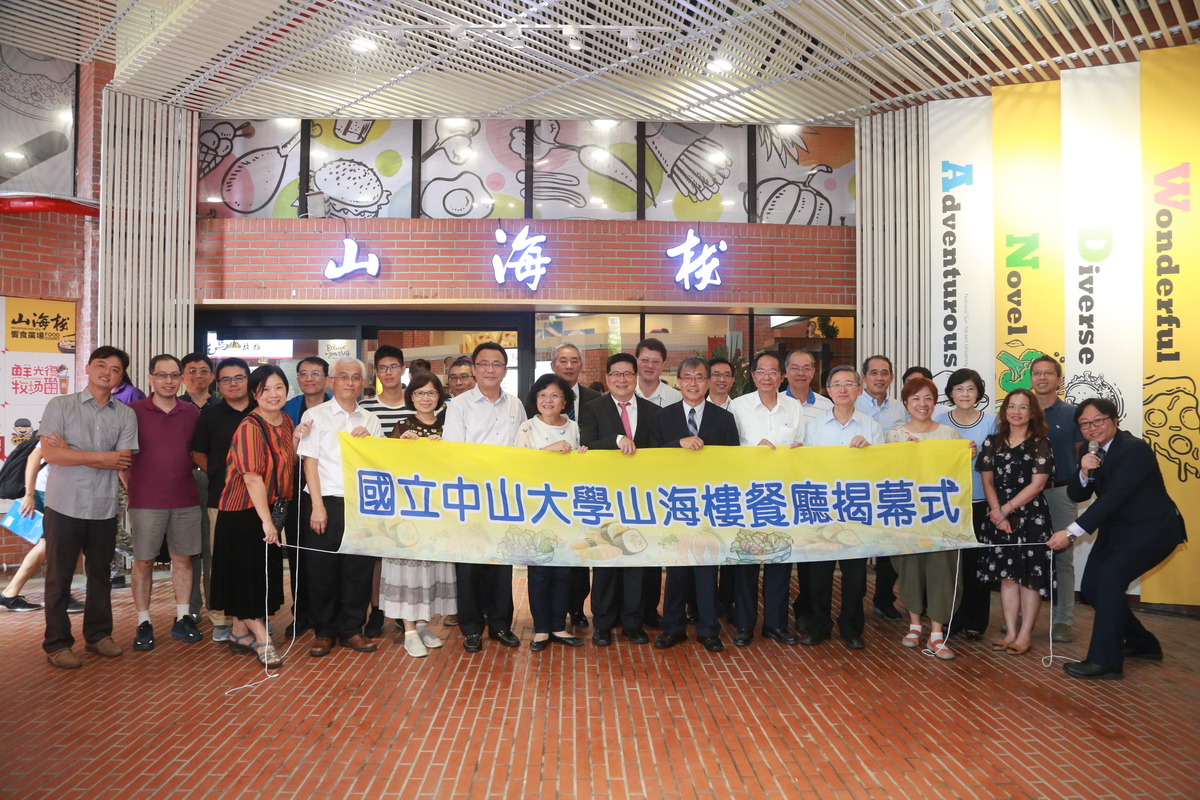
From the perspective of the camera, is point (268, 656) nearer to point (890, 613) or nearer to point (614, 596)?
point (614, 596)

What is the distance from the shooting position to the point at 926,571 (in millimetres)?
4711

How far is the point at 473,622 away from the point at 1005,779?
2848 mm

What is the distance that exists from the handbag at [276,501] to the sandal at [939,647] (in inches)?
153

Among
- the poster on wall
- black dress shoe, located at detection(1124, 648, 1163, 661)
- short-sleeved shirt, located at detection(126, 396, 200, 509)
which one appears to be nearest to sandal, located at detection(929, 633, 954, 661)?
black dress shoe, located at detection(1124, 648, 1163, 661)

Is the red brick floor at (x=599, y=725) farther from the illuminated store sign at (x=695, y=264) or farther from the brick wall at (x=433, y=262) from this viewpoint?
the illuminated store sign at (x=695, y=264)

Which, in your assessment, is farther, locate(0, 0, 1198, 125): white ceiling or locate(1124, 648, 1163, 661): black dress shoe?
locate(0, 0, 1198, 125): white ceiling

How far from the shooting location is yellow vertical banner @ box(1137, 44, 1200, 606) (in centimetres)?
559

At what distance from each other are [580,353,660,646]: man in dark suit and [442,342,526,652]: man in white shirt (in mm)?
485


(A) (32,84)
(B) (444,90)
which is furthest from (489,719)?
(A) (32,84)

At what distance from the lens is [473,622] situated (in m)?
4.64

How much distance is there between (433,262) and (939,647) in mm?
5519

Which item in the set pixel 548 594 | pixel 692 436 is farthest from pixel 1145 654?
pixel 548 594

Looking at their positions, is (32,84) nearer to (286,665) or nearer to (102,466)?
(102,466)

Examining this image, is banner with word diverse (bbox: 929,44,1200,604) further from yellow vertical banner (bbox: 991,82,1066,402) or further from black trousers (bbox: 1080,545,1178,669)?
black trousers (bbox: 1080,545,1178,669)
